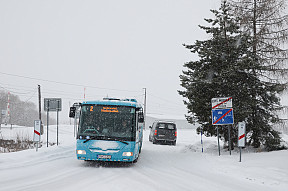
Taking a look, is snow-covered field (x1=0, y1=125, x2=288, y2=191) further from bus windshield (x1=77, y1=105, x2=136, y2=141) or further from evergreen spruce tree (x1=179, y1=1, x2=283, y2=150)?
evergreen spruce tree (x1=179, y1=1, x2=283, y2=150)

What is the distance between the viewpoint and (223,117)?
14805 mm

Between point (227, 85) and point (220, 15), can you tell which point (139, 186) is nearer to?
point (227, 85)

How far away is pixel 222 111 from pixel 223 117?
274 millimetres

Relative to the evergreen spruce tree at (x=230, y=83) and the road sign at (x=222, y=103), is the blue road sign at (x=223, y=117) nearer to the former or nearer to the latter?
the road sign at (x=222, y=103)

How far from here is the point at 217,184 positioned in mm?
8602

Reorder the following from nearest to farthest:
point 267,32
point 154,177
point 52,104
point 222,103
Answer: point 154,177, point 222,103, point 267,32, point 52,104

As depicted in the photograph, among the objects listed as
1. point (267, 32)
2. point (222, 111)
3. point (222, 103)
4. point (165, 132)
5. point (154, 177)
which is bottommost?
point (154, 177)

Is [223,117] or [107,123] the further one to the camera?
[223,117]

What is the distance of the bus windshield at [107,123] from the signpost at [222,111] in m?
4.61

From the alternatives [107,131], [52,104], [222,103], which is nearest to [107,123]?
[107,131]

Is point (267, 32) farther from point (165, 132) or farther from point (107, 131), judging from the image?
point (165, 132)

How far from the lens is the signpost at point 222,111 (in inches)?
576

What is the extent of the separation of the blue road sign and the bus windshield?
15.3 ft

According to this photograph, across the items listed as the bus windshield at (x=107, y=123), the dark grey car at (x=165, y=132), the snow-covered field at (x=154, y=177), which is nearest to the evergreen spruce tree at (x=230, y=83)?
the snow-covered field at (x=154, y=177)
